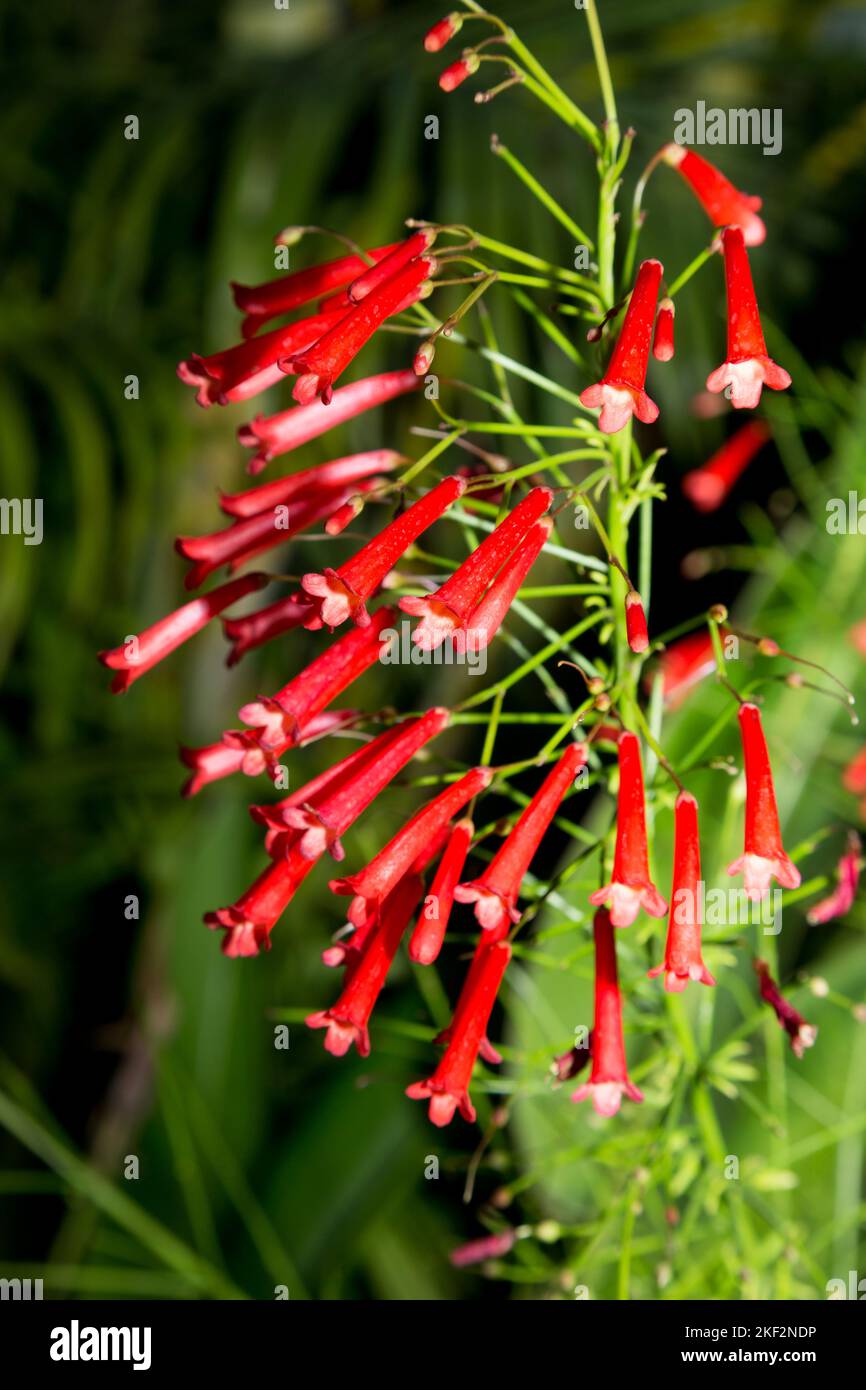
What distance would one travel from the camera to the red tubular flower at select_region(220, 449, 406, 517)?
0.71 metres

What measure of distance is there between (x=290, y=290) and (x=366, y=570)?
22 cm

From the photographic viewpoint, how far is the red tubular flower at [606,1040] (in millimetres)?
617

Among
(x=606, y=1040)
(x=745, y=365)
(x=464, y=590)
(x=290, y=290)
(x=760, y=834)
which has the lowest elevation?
(x=606, y=1040)

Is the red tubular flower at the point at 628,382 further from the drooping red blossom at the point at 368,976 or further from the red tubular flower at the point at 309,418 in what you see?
the drooping red blossom at the point at 368,976

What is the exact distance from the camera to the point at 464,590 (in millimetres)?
545

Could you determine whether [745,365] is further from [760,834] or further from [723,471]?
[723,471]

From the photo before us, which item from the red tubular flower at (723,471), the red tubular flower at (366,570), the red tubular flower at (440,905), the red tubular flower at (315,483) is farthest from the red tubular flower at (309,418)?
the red tubular flower at (723,471)

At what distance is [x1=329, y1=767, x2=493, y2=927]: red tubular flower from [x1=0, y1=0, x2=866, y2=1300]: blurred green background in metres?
0.25

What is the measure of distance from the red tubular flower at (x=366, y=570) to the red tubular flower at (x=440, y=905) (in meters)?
0.14

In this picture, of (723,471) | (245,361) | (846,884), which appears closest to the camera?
(245,361)

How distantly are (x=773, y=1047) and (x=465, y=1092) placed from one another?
0.42 metres

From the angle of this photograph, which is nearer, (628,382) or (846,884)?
(628,382)

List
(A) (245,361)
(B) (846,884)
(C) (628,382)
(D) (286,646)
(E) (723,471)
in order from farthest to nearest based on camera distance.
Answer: (D) (286,646) < (E) (723,471) < (B) (846,884) < (A) (245,361) < (C) (628,382)

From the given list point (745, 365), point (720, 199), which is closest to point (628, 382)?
point (745, 365)
